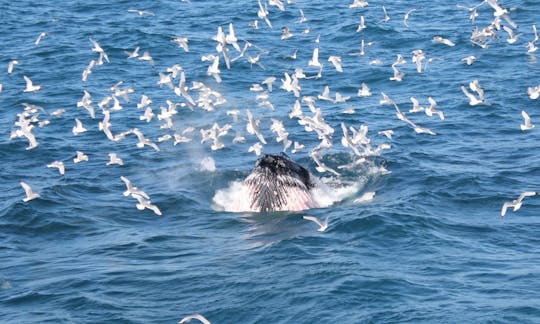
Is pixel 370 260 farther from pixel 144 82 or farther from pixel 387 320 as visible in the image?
pixel 144 82

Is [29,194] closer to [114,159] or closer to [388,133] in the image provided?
[114,159]

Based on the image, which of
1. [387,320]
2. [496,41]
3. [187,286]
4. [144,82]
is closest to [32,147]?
[144,82]

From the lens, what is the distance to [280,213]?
30.3 meters

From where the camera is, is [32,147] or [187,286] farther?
[32,147]

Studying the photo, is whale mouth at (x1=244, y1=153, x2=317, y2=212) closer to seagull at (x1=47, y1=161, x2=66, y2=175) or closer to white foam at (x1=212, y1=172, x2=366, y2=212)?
white foam at (x1=212, y1=172, x2=366, y2=212)

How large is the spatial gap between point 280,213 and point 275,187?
2.45ft

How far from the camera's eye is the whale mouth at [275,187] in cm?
3030

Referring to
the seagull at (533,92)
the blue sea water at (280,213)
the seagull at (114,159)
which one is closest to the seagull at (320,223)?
the blue sea water at (280,213)

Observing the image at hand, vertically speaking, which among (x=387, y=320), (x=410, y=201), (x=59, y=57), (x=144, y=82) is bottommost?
(x=387, y=320)

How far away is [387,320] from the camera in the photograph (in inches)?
876

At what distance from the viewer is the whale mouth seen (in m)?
30.3

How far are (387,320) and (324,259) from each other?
4.20 metres

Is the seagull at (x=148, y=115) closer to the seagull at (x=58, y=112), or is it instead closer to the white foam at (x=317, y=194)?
the seagull at (x=58, y=112)

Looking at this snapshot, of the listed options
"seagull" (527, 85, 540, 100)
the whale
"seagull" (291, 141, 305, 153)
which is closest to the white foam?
the whale
